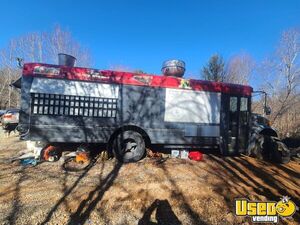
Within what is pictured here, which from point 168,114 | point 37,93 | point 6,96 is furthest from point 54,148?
point 6,96

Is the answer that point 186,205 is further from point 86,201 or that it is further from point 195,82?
point 195,82

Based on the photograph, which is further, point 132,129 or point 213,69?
point 213,69

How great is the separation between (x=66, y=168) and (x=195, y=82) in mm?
4919

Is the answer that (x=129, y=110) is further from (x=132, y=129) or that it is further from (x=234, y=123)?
(x=234, y=123)

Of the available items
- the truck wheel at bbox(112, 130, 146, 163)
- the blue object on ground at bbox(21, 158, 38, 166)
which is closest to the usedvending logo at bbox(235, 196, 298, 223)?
the truck wheel at bbox(112, 130, 146, 163)

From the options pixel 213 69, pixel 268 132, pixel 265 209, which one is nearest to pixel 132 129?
pixel 265 209

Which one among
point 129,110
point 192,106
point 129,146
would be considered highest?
point 192,106

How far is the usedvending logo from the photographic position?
4461mm

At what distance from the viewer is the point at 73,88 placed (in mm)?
7215

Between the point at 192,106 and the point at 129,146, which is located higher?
the point at 192,106

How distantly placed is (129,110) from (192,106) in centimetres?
214

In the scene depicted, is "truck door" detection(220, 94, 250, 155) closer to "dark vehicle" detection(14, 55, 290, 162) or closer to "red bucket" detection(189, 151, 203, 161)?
"dark vehicle" detection(14, 55, 290, 162)

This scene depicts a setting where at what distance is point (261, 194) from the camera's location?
5.44 m

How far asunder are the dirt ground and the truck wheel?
300 mm
